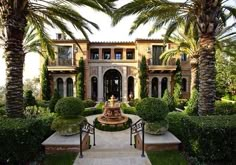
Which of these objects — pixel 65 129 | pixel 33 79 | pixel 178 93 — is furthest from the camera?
pixel 33 79

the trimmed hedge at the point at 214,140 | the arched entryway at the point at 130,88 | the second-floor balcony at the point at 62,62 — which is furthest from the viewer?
the arched entryway at the point at 130,88

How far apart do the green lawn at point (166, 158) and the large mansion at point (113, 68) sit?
19.1 metres

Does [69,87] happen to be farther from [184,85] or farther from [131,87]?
[184,85]

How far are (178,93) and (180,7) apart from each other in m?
17.4

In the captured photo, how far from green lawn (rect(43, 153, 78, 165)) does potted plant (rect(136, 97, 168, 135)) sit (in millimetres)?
2871

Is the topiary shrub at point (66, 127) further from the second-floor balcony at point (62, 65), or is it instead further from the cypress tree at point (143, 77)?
the cypress tree at point (143, 77)

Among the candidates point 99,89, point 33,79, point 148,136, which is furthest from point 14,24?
point 33,79

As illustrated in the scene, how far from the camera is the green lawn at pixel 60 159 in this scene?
21.8ft

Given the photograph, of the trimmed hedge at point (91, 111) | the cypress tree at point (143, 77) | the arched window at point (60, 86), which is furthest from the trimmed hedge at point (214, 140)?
the arched window at point (60, 86)

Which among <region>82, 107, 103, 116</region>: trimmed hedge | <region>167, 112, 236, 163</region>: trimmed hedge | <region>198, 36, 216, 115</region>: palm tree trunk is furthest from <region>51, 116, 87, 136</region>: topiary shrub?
<region>82, 107, 103, 116</region>: trimmed hedge

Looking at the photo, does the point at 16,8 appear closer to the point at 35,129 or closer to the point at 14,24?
the point at 14,24

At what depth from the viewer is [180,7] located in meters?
9.02

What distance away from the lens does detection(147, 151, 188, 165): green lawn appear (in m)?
6.56

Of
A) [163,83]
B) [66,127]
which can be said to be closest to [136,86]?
[163,83]
